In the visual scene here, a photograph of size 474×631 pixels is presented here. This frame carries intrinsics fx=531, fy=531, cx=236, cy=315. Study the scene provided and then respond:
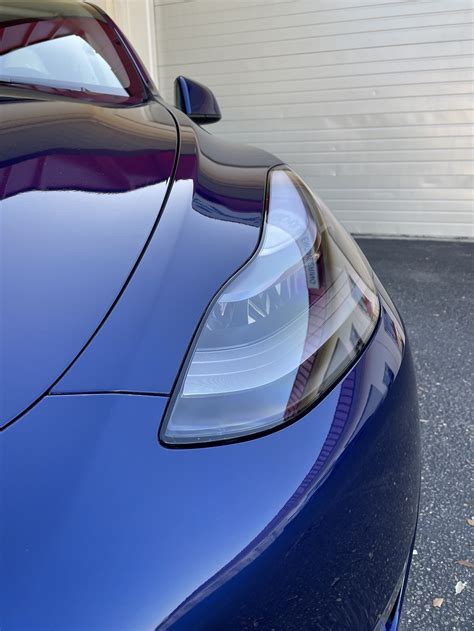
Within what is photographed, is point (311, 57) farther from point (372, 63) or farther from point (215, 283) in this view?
point (215, 283)

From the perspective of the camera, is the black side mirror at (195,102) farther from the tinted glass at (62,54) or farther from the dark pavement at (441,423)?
the dark pavement at (441,423)

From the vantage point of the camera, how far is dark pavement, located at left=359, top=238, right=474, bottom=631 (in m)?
1.39

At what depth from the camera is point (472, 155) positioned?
179 inches

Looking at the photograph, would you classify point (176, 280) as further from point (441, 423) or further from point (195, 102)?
point (441, 423)

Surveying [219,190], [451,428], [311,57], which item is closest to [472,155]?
[311,57]

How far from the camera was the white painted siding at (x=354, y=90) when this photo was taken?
4.39m

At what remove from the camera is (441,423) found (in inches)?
83.0

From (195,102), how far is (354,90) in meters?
3.03

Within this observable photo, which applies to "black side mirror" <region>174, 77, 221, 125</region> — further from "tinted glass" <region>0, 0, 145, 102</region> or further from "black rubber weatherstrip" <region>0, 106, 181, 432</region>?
"black rubber weatherstrip" <region>0, 106, 181, 432</region>

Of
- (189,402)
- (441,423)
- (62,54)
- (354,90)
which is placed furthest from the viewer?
(354,90)

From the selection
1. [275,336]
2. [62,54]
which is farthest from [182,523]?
[62,54]

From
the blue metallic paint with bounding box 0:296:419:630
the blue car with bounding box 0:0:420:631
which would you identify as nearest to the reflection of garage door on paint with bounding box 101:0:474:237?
the blue car with bounding box 0:0:420:631

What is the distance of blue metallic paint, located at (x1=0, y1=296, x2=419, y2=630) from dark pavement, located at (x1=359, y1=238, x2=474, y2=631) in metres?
0.70

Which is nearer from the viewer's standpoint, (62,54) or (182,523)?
(182,523)
